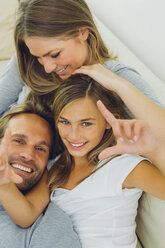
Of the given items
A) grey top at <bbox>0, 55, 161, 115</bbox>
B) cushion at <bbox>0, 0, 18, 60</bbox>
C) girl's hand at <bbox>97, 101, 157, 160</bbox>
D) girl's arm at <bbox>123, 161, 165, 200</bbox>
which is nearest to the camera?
girl's hand at <bbox>97, 101, 157, 160</bbox>

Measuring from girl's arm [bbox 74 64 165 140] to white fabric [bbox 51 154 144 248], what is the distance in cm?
14

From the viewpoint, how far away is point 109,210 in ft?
3.25

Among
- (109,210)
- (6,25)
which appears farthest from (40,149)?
(6,25)

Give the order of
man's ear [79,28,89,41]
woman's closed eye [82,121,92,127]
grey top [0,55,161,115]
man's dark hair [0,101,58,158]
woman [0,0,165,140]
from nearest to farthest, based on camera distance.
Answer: woman [0,0,165,140], woman's closed eye [82,121,92,127], man's ear [79,28,89,41], man's dark hair [0,101,58,158], grey top [0,55,161,115]

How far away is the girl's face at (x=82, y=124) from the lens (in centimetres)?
104

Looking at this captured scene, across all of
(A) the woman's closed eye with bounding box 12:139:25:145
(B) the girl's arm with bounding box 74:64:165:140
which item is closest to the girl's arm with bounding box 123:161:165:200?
(B) the girl's arm with bounding box 74:64:165:140

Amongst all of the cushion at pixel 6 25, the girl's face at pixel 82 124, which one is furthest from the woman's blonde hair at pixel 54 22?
the cushion at pixel 6 25

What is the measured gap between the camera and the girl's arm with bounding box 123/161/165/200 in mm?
847

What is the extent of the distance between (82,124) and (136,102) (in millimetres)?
233

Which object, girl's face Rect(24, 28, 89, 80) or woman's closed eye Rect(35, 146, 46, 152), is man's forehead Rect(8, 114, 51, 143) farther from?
girl's face Rect(24, 28, 89, 80)

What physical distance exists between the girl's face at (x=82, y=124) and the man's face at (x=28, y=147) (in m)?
0.17

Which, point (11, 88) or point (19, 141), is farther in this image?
point (11, 88)

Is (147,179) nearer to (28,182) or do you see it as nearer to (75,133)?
(75,133)

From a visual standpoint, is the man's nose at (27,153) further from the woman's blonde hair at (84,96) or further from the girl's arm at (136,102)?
Answer: the girl's arm at (136,102)
